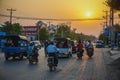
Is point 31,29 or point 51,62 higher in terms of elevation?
point 31,29

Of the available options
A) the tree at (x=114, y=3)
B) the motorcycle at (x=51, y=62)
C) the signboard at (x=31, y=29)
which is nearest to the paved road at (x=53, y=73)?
the motorcycle at (x=51, y=62)

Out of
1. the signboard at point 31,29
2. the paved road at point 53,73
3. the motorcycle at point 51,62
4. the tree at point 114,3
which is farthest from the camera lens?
the signboard at point 31,29

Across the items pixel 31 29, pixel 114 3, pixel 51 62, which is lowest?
pixel 51 62

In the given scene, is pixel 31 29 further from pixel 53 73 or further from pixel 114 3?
pixel 53 73

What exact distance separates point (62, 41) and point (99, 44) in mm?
57981

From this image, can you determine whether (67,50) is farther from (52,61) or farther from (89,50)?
(52,61)

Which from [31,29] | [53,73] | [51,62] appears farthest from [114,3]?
[31,29]

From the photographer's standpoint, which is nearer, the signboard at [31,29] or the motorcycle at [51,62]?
the motorcycle at [51,62]

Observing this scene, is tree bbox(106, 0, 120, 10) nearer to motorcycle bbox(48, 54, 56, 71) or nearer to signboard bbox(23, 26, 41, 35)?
motorcycle bbox(48, 54, 56, 71)

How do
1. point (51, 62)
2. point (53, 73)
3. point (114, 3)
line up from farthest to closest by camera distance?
1. point (51, 62)
2. point (114, 3)
3. point (53, 73)

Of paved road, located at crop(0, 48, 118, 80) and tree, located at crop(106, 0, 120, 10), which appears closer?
paved road, located at crop(0, 48, 118, 80)

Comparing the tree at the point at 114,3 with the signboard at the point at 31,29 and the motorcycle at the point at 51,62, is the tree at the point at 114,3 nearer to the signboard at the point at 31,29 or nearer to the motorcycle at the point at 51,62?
the motorcycle at the point at 51,62

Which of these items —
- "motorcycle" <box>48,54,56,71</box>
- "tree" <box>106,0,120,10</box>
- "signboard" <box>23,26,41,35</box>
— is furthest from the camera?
"signboard" <box>23,26,41,35</box>

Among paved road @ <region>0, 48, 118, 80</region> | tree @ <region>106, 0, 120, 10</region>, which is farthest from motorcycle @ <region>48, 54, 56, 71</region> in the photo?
tree @ <region>106, 0, 120, 10</region>
